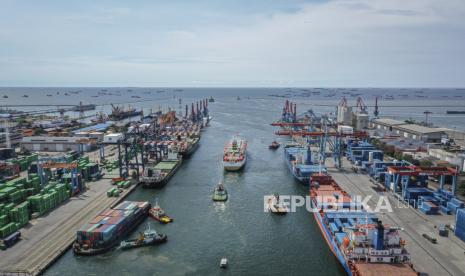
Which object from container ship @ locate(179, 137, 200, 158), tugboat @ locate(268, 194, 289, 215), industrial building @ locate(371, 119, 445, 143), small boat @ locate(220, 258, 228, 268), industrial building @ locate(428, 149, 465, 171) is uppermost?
industrial building @ locate(371, 119, 445, 143)

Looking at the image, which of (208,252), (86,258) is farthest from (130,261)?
(208,252)

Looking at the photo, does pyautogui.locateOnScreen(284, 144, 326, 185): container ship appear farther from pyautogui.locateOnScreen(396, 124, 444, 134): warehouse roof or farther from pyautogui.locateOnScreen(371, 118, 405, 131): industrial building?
pyautogui.locateOnScreen(371, 118, 405, 131): industrial building

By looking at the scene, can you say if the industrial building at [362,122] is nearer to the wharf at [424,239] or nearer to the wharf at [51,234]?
the wharf at [424,239]

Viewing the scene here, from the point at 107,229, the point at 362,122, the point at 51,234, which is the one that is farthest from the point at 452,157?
the point at 51,234

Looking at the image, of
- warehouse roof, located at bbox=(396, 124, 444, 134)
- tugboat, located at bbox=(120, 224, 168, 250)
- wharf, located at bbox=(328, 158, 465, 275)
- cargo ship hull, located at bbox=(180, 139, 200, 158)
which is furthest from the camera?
warehouse roof, located at bbox=(396, 124, 444, 134)

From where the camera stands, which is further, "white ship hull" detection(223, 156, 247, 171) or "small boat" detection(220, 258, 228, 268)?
"white ship hull" detection(223, 156, 247, 171)

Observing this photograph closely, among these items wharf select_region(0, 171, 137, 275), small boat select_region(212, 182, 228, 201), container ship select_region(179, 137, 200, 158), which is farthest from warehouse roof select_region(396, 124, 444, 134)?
wharf select_region(0, 171, 137, 275)

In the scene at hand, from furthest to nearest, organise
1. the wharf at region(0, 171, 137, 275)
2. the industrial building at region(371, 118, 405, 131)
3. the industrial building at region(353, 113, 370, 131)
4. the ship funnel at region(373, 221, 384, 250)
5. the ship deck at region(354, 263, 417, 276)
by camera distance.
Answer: the industrial building at region(353, 113, 370, 131) < the industrial building at region(371, 118, 405, 131) < the wharf at region(0, 171, 137, 275) < the ship funnel at region(373, 221, 384, 250) < the ship deck at region(354, 263, 417, 276)

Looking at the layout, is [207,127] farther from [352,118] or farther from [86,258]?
[86,258]
